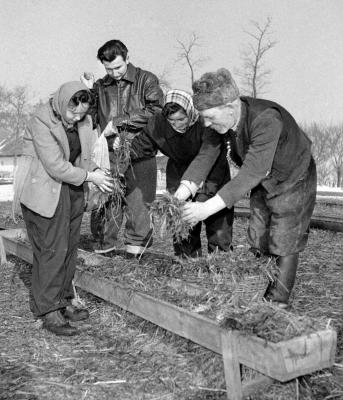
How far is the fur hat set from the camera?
363cm

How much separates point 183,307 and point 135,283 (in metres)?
0.66

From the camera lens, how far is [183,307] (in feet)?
11.7

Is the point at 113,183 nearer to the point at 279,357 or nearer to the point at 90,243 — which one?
the point at 90,243

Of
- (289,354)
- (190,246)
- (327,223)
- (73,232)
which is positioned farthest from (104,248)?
(327,223)

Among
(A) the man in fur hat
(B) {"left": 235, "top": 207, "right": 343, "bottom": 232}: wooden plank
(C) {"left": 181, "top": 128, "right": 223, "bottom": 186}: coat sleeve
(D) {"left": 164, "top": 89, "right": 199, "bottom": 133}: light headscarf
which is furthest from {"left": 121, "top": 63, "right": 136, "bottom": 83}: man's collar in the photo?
(B) {"left": 235, "top": 207, "right": 343, "bottom": 232}: wooden plank

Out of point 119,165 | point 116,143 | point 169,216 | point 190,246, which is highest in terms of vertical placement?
point 116,143

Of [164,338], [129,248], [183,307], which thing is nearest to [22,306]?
[129,248]

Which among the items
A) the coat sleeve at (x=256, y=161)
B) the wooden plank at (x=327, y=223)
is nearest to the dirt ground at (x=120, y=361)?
the coat sleeve at (x=256, y=161)

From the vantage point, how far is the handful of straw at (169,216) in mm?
4035

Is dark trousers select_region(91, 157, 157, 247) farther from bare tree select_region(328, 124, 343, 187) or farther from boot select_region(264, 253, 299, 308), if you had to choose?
bare tree select_region(328, 124, 343, 187)

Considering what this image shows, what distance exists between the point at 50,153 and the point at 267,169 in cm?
161

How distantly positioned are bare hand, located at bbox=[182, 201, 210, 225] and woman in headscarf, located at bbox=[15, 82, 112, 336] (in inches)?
39.0

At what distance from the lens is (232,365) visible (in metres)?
2.87

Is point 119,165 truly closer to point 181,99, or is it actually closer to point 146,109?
point 146,109
